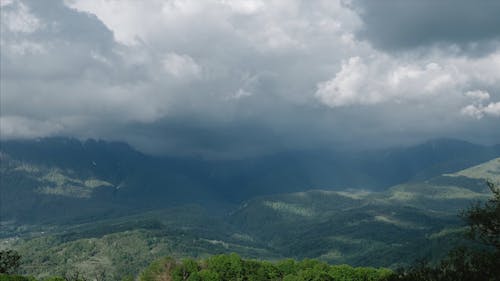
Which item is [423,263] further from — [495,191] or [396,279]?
[495,191]

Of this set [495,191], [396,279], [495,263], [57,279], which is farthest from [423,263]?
[57,279]

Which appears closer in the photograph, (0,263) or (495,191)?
(495,191)

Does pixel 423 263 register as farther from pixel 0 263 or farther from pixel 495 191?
pixel 0 263

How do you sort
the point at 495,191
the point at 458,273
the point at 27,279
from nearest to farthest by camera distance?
the point at 458,273 → the point at 495,191 → the point at 27,279

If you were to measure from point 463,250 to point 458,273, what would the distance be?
8.80 m

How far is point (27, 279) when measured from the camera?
195 m

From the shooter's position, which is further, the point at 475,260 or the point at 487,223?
the point at 487,223

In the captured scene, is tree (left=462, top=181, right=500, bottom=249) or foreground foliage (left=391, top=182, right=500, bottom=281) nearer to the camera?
foreground foliage (left=391, top=182, right=500, bottom=281)

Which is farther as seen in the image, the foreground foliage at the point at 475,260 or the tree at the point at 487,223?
the tree at the point at 487,223

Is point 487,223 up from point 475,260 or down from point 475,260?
up

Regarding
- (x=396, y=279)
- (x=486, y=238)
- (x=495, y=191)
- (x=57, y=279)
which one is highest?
(x=495, y=191)

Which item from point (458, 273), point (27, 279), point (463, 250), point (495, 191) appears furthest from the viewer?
point (27, 279)

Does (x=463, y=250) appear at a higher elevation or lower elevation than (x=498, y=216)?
lower

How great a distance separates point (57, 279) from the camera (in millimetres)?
198500
